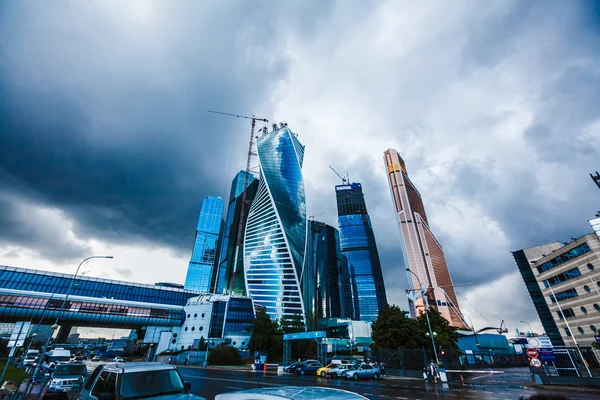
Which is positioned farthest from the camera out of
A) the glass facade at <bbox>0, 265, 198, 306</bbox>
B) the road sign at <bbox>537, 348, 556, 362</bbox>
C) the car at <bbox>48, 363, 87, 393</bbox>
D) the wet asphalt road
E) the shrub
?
the glass facade at <bbox>0, 265, 198, 306</bbox>

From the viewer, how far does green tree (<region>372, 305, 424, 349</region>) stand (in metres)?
41.6

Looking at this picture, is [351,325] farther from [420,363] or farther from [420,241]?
[420,363]

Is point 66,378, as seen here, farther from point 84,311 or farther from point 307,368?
point 84,311

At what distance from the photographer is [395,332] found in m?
42.6

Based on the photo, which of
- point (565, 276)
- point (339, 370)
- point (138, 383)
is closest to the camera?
point (138, 383)

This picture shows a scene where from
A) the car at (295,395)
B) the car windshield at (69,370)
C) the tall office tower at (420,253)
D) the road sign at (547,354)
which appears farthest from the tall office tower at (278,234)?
the car at (295,395)

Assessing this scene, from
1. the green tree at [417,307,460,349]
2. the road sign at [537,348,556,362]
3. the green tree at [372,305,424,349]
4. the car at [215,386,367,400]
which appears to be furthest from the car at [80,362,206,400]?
the green tree at [417,307,460,349]

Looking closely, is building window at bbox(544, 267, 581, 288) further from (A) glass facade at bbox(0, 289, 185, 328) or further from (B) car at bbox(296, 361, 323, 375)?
(A) glass facade at bbox(0, 289, 185, 328)

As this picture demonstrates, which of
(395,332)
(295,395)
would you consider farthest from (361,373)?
(295,395)

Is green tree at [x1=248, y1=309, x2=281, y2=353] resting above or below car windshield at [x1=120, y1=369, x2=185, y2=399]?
above

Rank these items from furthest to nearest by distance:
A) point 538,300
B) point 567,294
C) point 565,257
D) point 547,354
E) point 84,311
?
point 84,311, point 538,300, point 565,257, point 567,294, point 547,354

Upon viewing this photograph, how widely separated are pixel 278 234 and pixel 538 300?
10018cm

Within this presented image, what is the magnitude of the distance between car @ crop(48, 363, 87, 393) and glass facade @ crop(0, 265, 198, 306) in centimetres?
8634

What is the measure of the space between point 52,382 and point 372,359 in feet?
127
